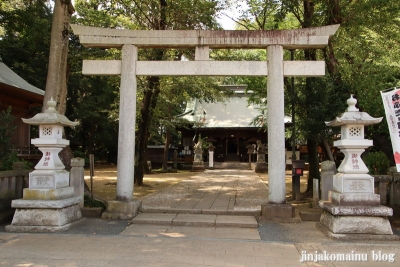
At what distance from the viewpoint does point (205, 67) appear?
855 centimetres

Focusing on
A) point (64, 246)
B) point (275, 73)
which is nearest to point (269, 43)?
point (275, 73)

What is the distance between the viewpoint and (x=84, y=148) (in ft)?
115

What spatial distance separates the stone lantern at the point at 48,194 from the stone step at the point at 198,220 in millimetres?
1650

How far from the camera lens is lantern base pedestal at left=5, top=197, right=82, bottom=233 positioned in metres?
7.09

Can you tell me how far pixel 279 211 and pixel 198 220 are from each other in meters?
1.99

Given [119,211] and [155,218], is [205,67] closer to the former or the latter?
[155,218]

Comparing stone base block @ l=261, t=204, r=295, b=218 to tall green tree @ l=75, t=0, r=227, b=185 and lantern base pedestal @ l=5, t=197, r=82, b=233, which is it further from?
tall green tree @ l=75, t=0, r=227, b=185

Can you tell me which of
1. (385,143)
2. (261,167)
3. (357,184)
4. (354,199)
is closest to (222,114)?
(261,167)

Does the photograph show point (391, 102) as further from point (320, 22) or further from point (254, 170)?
point (254, 170)

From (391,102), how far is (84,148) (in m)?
32.3

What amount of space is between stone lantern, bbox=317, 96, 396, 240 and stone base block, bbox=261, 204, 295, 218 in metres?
0.90

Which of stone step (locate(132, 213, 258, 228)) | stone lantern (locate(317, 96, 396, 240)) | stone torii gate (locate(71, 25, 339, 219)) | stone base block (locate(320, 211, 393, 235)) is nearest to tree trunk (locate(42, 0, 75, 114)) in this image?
stone torii gate (locate(71, 25, 339, 219))

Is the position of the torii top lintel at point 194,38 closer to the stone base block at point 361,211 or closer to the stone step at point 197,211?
the stone base block at point 361,211

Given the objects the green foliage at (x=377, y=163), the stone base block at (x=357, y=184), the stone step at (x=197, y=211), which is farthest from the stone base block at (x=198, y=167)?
the stone base block at (x=357, y=184)
